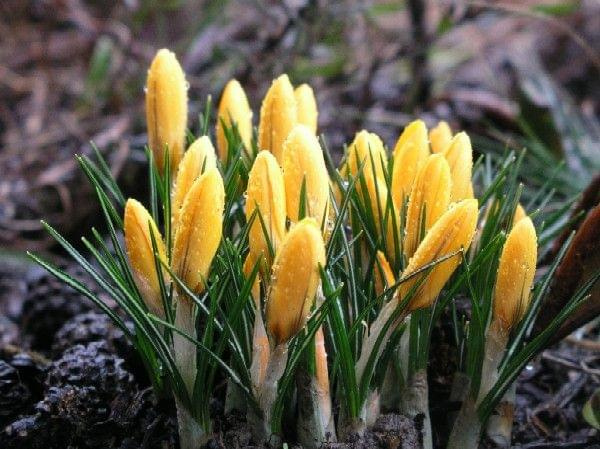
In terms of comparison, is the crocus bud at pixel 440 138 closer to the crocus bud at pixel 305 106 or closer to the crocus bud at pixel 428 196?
the crocus bud at pixel 305 106

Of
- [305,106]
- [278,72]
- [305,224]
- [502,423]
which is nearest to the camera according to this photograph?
[305,224]

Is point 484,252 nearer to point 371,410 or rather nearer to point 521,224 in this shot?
point 521,224

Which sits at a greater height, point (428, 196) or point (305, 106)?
point (305, 106)

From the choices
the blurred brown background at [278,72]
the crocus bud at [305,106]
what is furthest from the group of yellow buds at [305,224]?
the blurred brown background at [278,72]

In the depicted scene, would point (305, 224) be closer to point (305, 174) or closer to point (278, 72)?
point (305, 174)

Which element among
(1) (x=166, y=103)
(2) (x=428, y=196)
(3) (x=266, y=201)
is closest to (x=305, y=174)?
(3) (x=266, y=201)
